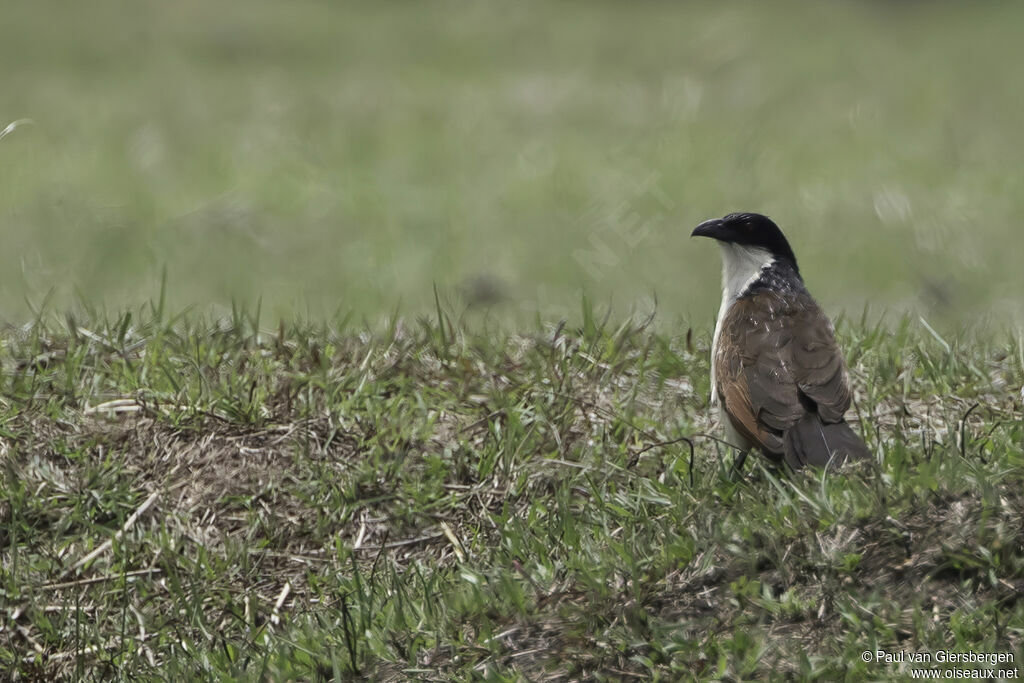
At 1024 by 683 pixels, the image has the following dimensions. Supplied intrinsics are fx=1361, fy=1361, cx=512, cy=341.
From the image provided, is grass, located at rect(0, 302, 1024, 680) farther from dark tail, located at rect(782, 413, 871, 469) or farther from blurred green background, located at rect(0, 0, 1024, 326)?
blurred green background, located at rect(0, 0, 1024, 326)

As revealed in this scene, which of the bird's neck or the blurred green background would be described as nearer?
the bird's neck

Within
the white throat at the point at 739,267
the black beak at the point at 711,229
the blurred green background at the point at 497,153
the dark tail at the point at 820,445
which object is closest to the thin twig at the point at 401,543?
the dark tail at the point at 820,445

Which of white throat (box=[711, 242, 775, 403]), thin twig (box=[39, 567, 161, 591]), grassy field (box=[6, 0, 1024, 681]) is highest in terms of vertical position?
white throat (box=[711, 242, 775, 403])

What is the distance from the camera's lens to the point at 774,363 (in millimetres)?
5191

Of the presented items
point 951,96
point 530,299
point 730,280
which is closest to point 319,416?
point 730,280

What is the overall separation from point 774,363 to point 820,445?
0.53 meters

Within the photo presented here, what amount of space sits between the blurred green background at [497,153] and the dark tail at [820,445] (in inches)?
78.3

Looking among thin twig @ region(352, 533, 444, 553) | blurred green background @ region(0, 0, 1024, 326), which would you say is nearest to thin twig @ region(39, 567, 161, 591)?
thin twig @ region(352, 533, 444, 553)

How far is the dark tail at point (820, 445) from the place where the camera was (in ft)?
15.4

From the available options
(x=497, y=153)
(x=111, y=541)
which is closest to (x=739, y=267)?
(x=111, y=541)

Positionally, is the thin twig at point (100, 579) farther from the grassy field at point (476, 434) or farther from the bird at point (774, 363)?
the bird at point (774, 363)

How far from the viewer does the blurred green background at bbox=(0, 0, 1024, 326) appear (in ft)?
32.8

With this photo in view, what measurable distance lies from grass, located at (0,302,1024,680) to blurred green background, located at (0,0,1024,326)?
1.02 metres

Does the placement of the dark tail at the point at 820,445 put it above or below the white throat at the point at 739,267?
below
